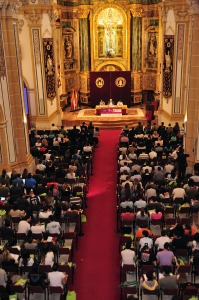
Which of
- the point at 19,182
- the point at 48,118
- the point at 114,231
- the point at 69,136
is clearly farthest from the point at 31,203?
the point at 48,118

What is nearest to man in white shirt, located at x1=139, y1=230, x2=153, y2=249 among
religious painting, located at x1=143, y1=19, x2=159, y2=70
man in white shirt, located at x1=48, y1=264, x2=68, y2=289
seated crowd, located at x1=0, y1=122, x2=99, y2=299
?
seated crowd, located at x1=0, y1=122, x2=99, y2=299

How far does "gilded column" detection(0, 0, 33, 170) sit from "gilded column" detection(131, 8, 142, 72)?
51.7 ft

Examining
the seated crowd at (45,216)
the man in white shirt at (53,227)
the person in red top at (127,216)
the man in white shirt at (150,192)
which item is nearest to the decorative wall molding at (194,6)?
the man in white shirt at (150,192)

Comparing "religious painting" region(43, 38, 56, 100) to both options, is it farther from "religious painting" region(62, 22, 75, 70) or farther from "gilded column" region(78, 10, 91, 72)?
"gilded column" region(78, 10, 91, 72)

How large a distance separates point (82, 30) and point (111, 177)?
16256 mm

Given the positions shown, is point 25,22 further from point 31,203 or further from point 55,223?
point 55,223

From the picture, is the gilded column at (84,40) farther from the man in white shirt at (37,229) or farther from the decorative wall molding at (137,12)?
the man in white shirt at (37,229)

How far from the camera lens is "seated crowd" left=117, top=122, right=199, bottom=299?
9.77m

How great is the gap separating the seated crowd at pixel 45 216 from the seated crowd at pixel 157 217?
1598 millimetres

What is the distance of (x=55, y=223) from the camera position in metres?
11.7

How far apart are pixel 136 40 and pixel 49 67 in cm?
901

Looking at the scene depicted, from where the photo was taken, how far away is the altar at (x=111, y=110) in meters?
28.8

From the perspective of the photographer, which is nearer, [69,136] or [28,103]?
[69,136]

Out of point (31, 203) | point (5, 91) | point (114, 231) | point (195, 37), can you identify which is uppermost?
point (195, 37)
